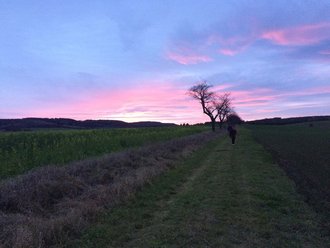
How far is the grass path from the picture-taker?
7.50 metres

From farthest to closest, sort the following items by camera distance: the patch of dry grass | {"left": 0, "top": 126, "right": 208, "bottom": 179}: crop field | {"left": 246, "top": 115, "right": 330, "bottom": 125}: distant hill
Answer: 1. {"left": 246, "top": 115, "right": 330, "bottom": 125}: distant hill
2. {"left": 0, "top": 126, "right": 208, "bottom": 179}: crop field
3. the patch of dry grass

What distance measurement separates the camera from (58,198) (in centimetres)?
1076

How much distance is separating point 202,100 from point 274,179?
7455 centimetres

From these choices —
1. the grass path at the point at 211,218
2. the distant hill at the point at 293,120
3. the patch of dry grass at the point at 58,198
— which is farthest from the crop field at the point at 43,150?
the distant hill at the point at 293,120

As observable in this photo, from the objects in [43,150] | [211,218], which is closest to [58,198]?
[211,218]

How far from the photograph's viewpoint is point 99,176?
13672mm

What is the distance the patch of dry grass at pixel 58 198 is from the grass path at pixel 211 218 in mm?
444

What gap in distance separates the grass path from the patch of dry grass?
0.44 m

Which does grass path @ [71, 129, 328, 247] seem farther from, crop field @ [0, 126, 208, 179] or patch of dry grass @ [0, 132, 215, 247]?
crop field @ [0, 126, 208, 179]

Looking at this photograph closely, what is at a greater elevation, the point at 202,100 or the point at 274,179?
the point at 202,100

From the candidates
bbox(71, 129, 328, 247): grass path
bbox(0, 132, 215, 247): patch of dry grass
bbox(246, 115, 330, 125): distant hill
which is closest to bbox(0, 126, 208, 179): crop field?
bbox(0, 132, 215, 247): patch of dry grass

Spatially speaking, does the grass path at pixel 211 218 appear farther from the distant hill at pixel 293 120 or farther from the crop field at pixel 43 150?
the distant hill at pixel 293 120

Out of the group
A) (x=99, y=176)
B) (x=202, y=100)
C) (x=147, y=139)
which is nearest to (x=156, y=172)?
(x=99, y=176)

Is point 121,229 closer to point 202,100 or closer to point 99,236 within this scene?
point 99,236
